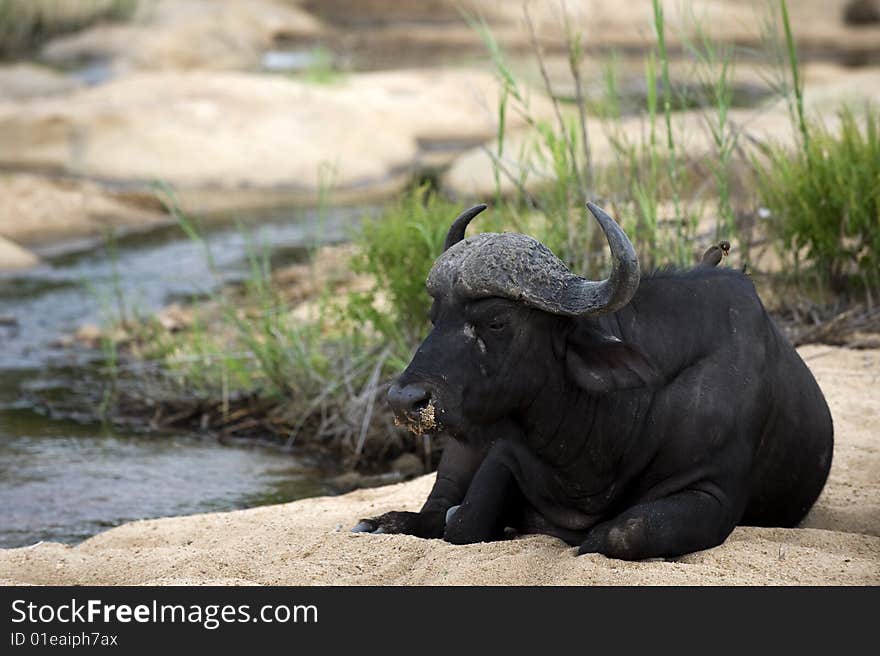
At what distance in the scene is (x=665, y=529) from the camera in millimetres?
4320

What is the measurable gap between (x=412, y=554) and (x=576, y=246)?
2.93 metres

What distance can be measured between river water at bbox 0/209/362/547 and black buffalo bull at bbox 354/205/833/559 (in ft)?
7.19

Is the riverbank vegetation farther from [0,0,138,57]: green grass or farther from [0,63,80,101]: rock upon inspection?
[0,0,138,57]: green grass

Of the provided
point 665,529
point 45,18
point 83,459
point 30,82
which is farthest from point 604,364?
point 45,18

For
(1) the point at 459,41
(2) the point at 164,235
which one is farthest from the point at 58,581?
(1) the point at 459,41

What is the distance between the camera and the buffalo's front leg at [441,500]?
503 cm

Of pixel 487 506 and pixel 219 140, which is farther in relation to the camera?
pixel 219 140

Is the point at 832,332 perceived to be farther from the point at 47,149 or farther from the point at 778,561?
the point at 47,149

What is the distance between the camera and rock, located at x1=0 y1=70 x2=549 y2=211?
1479cm

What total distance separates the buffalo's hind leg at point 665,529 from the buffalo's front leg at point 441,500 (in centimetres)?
72

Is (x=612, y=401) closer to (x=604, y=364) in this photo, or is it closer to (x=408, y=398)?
(x=604, y=364)

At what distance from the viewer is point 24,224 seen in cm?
1299

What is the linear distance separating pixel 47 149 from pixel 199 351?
24.3 feet

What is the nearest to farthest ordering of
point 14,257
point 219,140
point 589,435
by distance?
point 589,435 < point 14,257 < point 219,140
